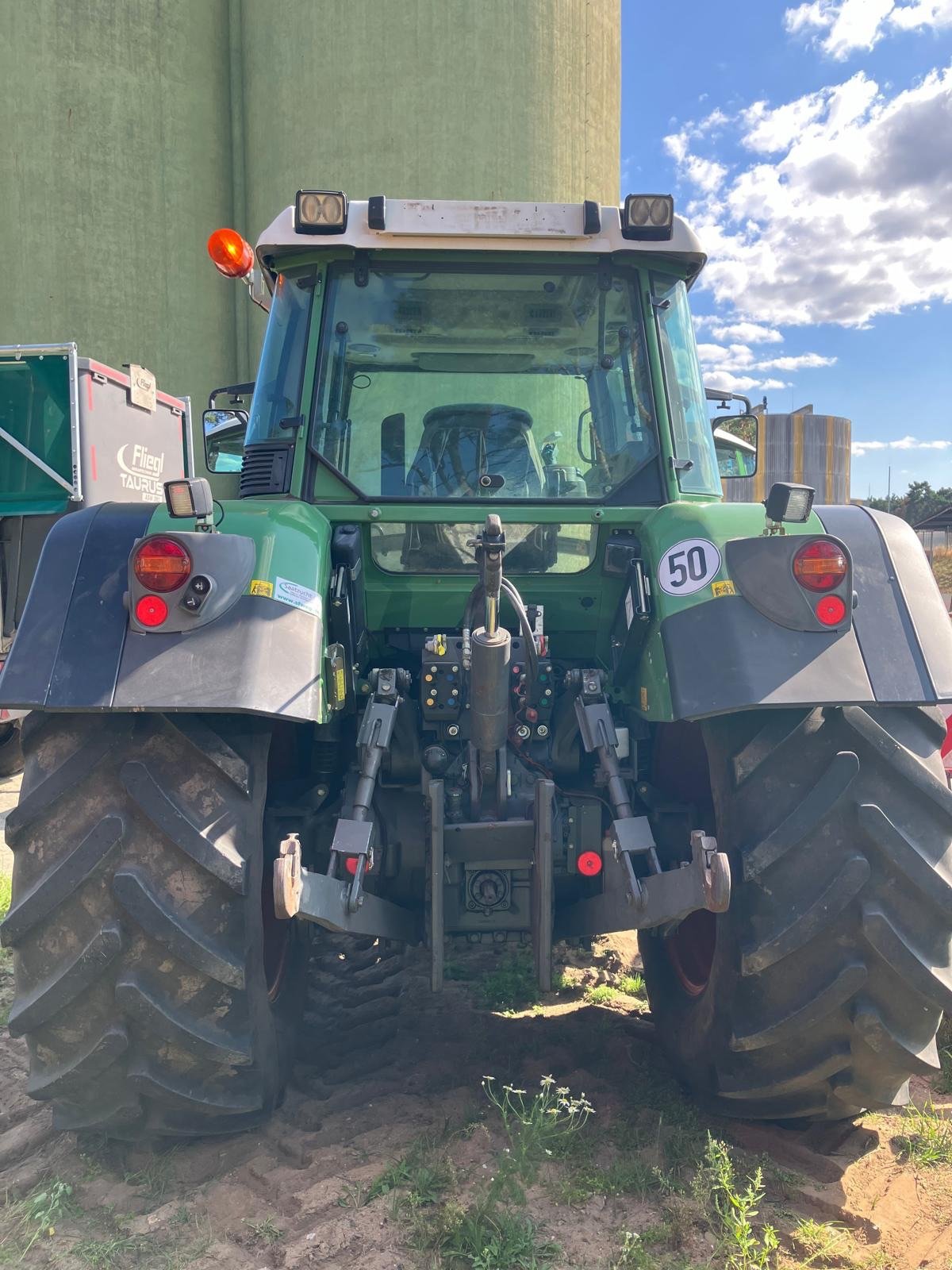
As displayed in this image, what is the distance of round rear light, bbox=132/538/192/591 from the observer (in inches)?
90.7

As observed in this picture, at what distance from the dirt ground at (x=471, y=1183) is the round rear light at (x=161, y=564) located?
61.6 inches

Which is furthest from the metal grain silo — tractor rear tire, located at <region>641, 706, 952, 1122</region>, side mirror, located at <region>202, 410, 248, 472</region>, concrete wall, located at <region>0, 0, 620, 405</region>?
tractor rear tire, located at <region>641, 706, 952, 1122</region>

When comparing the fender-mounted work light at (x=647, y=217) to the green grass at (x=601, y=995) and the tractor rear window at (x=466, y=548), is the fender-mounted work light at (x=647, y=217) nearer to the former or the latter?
the tractor rear window at (x=466, y=548)

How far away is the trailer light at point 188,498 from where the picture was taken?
2286 mm

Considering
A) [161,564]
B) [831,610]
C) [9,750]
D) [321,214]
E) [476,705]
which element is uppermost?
[321,214]

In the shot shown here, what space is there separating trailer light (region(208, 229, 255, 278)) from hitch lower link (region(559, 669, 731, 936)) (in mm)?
1747

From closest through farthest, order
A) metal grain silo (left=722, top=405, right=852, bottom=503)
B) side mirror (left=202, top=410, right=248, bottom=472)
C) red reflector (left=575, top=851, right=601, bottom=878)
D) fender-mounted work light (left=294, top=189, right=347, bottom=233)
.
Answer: red reflector (left=575, top=851, right=601, bottom=878), fender-mounted work light (left=294, top=189, right=347, bottom=233), side mirror (left=202, top=410, right=248, bottom=472), metal grain silo (left=722, top=405, right=852, bottom=503)

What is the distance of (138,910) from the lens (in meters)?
2.22

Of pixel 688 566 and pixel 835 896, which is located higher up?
pixel 688 566

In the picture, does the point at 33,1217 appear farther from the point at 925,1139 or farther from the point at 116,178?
the point at 116,178

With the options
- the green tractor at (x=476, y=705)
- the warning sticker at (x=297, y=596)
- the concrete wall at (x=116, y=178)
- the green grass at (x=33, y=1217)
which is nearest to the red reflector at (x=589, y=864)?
the green tractor at (x=476, y=705)

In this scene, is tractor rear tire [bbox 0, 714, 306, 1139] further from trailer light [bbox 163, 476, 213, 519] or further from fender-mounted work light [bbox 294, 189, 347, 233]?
fender-mounted work light [bbox 294, 189, 347, 233]

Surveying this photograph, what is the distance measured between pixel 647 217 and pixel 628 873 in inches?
81.7

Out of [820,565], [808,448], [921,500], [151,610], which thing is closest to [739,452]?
[820,565]
